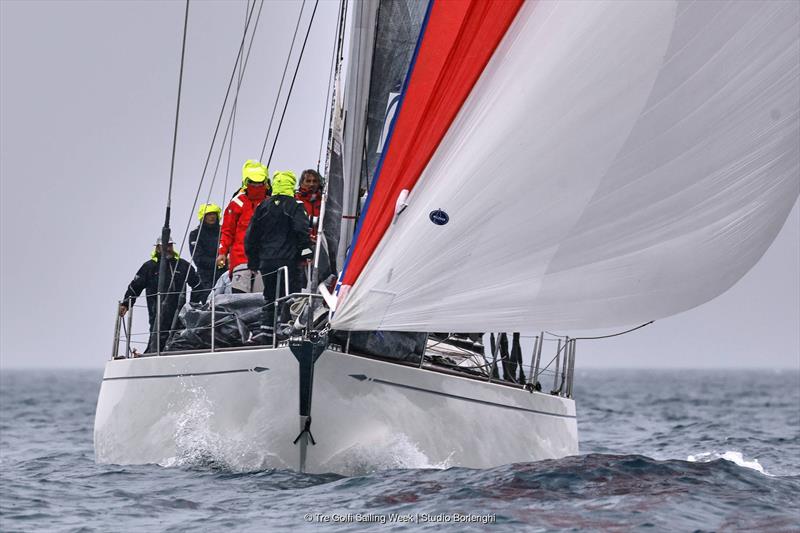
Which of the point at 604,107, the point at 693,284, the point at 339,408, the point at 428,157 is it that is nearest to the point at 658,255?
the point at 693,284

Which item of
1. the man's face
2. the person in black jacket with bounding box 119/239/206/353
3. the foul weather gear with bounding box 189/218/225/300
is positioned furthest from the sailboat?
the foul weather gear with bounding box 189/218/225/300

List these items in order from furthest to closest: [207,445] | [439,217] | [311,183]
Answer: [311,183] < [207,445] < [439,217]

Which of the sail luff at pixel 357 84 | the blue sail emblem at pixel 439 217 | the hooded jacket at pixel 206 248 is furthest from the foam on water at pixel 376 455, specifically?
the hooded jacket at pixel 206 248

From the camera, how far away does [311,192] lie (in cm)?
1220

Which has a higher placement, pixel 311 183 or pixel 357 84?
pixel 357 84

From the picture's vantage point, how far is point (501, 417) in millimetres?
10484

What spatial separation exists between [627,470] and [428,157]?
10.2 ft

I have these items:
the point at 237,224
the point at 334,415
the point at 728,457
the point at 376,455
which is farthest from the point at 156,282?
the point at 728,457

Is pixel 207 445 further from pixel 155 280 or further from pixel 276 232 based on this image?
pixel 155 280

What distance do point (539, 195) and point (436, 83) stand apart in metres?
1.12

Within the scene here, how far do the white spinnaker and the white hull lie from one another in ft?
2.53

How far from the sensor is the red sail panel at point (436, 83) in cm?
915

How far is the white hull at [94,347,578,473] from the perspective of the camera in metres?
9.77

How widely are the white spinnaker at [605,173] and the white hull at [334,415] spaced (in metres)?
0.77
